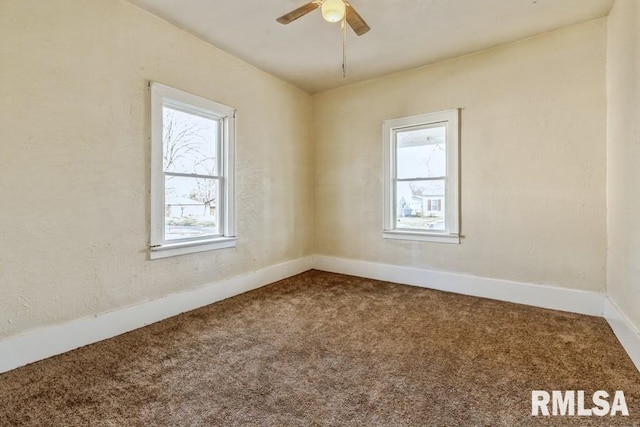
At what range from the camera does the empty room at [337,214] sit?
67.2 inches

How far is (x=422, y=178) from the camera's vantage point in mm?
3674

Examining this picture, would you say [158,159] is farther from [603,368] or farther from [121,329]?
[603,368]

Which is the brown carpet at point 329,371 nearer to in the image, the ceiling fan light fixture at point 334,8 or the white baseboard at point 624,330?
the white baseboard at point 624,330

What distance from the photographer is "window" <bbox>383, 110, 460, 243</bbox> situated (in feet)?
11.3

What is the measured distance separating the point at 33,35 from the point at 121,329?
215cm

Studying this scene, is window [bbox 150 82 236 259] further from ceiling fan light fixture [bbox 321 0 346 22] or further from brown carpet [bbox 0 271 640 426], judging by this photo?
ceiling fan light fixture [bbox 321 0 346 22]

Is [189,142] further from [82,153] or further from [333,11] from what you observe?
[333,11]

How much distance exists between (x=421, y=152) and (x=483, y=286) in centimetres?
169

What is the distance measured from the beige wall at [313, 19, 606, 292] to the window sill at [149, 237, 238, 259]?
1.89m

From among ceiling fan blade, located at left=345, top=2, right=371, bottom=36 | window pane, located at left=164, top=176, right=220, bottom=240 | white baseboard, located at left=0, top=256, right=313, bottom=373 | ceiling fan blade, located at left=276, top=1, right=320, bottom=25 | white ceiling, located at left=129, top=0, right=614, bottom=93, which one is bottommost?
white baseboard, located at left=0, top=256, right=313, bottom=373

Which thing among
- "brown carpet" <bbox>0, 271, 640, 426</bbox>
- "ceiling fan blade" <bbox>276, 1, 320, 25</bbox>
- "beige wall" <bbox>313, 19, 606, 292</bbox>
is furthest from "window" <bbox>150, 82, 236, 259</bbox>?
"beige wall" <bbox>313, 19, 606, 292</bbox>

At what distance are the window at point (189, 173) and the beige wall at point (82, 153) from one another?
0.10 m

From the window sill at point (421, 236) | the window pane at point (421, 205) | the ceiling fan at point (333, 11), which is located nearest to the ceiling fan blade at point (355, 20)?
the ceiling fan at point (333, 11)

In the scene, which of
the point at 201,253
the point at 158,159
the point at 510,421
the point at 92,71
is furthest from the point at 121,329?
the point at 510,421
